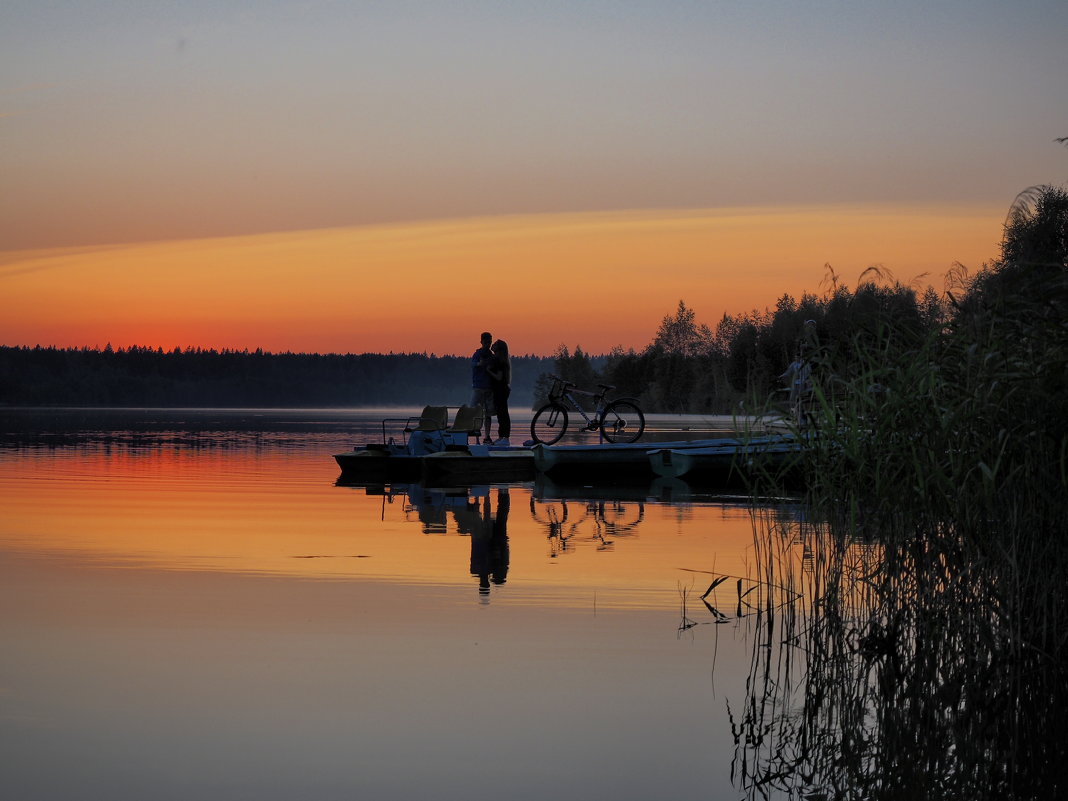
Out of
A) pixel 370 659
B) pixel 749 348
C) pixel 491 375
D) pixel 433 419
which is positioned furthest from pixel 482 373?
pixel 749 348

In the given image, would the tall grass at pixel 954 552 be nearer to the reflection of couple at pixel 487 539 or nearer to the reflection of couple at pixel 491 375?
the reflection of couple at pixel 487 539

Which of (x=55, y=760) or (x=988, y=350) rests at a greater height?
(x=988, y=350)

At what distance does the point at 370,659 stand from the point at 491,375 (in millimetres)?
17985

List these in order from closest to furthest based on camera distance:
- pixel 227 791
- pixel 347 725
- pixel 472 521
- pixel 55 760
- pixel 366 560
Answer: pixel 227 791 → pixel 55 760 → pixel 347 725 → pixel 366 560 → pixel 472 521

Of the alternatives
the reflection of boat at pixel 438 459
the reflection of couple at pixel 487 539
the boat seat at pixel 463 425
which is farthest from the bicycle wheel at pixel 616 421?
the reflection of couple at pixel 487 539

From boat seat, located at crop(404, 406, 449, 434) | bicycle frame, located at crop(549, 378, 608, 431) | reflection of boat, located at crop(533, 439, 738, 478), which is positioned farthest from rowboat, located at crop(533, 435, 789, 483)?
boat seat, located at crop(404, 406, 449, 434)

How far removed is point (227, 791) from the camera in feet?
17.4

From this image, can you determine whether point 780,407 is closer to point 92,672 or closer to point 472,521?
point 92,672

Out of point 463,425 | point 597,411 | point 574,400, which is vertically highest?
point 574,400

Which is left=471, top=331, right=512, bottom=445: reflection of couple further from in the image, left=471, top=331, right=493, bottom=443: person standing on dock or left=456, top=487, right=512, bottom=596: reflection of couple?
left=456, top=487, right=512, bottom=596: reflection of couple

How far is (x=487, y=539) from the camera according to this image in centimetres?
1398

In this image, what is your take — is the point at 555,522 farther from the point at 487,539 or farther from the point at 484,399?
the point at 484,399

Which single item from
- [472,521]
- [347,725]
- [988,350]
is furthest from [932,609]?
[472,521]

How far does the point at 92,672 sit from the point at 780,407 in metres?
4.26
